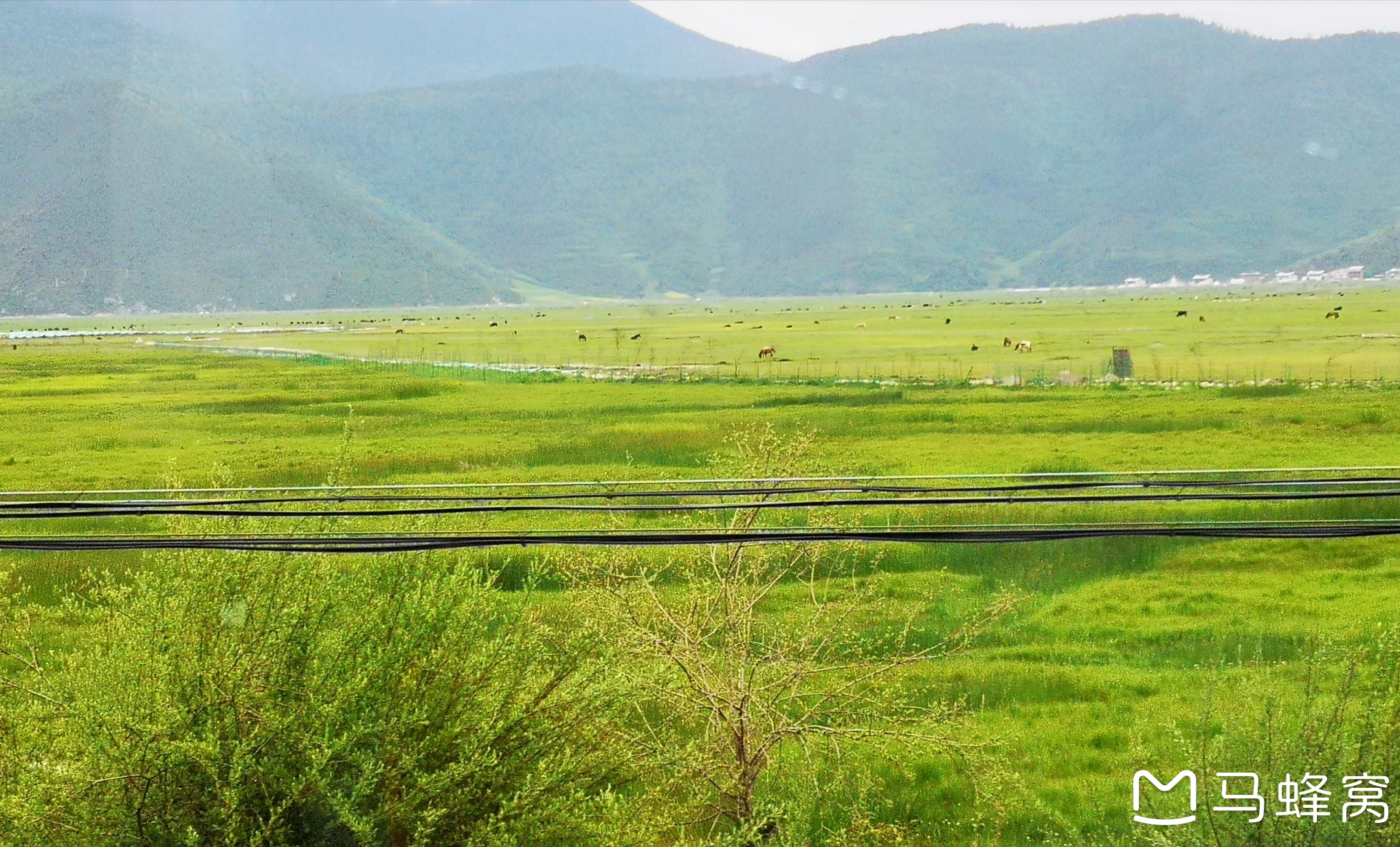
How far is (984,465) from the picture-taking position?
3569 centimetres

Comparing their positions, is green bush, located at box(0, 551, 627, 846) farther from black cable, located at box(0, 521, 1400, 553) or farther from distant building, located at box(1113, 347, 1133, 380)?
distant building, located at box(1113, 347, 1133, 380)

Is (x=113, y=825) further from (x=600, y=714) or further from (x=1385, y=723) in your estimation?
(x=1385, y=723)

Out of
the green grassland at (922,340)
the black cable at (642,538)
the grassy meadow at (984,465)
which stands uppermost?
the green grassland at (922,340)

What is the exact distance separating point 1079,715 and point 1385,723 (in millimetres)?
7084

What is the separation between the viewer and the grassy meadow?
13.3 m

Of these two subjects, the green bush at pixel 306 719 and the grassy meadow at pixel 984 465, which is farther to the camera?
the grassy meadow at pixel 984 465

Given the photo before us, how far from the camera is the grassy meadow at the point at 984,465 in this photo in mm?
13320

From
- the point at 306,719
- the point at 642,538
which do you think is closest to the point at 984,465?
the point at 306,719

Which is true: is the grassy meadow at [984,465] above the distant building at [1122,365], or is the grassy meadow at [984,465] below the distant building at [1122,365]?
below

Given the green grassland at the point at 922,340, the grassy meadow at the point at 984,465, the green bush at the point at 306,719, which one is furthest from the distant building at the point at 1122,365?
the green bush at the point at 306,719

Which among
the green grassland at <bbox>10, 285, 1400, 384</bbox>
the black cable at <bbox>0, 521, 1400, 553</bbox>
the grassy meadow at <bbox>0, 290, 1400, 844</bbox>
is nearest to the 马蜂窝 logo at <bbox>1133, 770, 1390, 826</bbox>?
the grassy meadow at <bbox>0, 290, 1400, 844</bbox>

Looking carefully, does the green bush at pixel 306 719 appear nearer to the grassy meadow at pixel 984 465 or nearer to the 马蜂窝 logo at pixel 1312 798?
the grassy meadow at pixel 984 465

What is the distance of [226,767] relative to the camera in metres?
9.16

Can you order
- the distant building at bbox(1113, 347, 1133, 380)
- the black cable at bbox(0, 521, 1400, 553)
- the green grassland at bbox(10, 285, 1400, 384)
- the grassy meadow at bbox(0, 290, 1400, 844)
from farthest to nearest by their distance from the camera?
the green grassland at bbox(10, 285, 1400, 384), the distant building at bbox(1113, 347, 1133, 380), the grassy meadow at bbox(0, 290, 1400, 844), the black cable at bbox(0, 521, 1400, 553)
